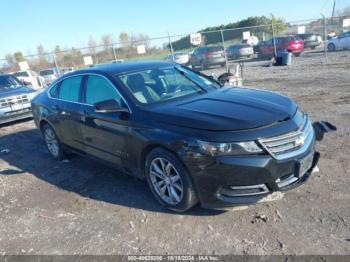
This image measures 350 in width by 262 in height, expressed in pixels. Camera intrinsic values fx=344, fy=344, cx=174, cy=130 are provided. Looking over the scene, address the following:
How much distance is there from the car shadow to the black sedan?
13.4 inches

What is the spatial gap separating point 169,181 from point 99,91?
66.5 inches

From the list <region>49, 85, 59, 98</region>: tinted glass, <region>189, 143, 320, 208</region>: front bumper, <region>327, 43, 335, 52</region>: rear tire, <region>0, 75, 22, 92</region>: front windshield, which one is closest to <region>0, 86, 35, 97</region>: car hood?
<region>0, 75, 22, 92</region>: front windshield

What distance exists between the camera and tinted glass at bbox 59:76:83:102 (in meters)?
5.22

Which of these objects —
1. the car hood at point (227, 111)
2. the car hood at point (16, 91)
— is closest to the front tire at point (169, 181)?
the car hood at point (227, 111)

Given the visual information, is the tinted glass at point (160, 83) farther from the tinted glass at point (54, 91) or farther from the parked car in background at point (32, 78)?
the parked car in background at point (32, 78)

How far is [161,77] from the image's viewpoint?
185 inches

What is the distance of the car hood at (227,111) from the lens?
3.45m

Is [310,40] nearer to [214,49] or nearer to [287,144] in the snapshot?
[214,49]

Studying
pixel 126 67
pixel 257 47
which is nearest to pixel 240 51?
pixel 257 47

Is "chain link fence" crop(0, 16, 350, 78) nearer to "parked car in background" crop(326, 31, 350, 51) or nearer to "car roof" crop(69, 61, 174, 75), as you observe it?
"parked car in background" crop(326, 31, 350, 51)

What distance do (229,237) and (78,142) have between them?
2.99 m

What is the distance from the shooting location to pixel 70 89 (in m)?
5.47

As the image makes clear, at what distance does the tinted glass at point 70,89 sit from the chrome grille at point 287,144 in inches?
121

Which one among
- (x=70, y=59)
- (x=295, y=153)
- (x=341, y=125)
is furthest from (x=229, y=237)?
(x=70, y=59)
